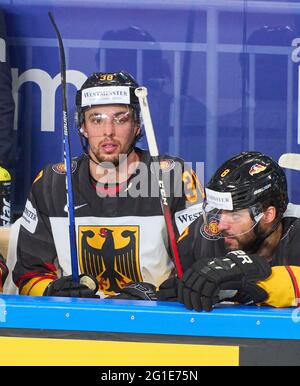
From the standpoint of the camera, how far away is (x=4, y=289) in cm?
344

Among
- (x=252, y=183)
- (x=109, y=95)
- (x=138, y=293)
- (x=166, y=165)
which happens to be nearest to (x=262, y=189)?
(x=252, y=183)

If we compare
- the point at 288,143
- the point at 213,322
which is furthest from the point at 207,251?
the point at 288,143

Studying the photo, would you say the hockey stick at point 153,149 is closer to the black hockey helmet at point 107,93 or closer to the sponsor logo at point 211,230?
the sponsor logo at point 211,230

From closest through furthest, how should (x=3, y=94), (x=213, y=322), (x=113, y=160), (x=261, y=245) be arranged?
(x=213, y=322), (x=261, y=245), (x=113, y=160), (x=3, y=94)

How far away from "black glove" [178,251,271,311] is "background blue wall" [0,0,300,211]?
1741 millimetres

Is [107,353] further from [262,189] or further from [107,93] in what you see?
[107,93]

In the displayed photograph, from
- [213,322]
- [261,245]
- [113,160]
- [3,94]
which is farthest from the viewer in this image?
Answer: [3,94]

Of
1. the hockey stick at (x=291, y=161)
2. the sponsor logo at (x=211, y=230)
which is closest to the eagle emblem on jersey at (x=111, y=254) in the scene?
the sponsor logo at (x=211, y=230)

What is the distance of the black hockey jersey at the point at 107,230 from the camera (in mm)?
3330

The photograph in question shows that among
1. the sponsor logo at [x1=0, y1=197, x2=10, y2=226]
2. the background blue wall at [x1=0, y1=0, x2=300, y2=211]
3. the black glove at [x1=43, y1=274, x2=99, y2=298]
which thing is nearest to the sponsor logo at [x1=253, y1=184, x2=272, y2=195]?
the black glove at [x1=43, y1=274, x2=99, y2=298]

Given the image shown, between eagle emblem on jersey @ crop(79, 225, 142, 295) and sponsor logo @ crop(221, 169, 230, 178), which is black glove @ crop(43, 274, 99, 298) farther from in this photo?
sponsor logo @ crop(221, 169, 230, 178)

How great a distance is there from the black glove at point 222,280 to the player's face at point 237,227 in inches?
14.3

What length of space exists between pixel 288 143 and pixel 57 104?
1.06m
